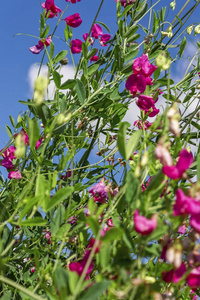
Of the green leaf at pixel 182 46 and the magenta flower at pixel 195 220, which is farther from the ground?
the green leaf at pixel 182 46

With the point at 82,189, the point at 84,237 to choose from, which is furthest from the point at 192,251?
the point at 82,189

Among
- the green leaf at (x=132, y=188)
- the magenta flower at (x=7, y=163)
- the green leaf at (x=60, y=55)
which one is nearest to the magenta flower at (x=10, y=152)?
the magenta flower at (x=7, y=163)

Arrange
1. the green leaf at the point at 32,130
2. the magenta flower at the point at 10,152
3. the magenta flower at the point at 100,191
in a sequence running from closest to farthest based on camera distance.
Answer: the green leaf at the point at 32,130, the magenta flower at the point at 100,191, the magenta flower at the point at 10,152

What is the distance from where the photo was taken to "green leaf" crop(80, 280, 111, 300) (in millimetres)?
625

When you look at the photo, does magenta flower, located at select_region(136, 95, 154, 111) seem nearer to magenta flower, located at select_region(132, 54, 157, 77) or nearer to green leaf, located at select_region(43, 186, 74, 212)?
magenta flower, located at select_region(132, 54, 157, 77)

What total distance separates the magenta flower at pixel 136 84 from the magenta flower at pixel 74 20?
2.05 ft

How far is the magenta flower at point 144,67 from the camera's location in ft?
3.77

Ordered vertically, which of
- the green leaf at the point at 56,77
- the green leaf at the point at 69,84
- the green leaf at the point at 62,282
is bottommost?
the green leaf at the point at 62,282

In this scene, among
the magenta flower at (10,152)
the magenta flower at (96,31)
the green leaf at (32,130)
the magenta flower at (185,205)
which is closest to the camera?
the magenta flower at (185,205)

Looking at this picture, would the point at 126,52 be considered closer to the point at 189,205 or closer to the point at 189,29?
the point at 189,29

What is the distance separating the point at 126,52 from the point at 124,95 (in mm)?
146

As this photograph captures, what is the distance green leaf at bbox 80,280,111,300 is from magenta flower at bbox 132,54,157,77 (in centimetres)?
68

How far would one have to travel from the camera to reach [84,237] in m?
0.92

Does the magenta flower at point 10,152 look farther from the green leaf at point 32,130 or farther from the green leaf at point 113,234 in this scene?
the green leaf at point 113,234
